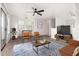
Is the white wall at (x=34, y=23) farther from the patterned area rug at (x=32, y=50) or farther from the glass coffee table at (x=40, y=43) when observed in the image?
the patterned area rug at (x=32, y=50)

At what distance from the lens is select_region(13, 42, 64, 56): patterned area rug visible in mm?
2316

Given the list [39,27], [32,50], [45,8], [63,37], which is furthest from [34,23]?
[63,37]

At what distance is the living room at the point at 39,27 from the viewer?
2.29 m

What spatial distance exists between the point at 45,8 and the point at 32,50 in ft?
3.22

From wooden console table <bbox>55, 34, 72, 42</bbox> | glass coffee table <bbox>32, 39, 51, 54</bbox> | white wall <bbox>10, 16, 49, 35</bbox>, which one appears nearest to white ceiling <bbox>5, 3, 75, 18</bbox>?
white wall <bbox>10, 16, 49, 35</bbox>

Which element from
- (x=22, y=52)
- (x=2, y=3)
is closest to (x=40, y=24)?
(x=22, y=52)

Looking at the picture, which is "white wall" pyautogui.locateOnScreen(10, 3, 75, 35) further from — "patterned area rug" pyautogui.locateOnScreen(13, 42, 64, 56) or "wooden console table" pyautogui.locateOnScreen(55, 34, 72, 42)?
"patterned area rug" pyautogui.locateOnScreen(13, 42, 64, 56)

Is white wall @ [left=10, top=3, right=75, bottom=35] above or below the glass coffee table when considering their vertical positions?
above

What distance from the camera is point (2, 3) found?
89.1 inches

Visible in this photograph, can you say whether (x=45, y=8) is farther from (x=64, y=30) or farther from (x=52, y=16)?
(x=64, y=30)

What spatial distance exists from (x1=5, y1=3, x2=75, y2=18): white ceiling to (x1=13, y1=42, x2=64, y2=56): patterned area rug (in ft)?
2.16

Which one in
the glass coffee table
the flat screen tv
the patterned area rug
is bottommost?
the patterned area rug

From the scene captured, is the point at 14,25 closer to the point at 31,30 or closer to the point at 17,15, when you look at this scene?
the point at 17,15

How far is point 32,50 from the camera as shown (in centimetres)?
232
